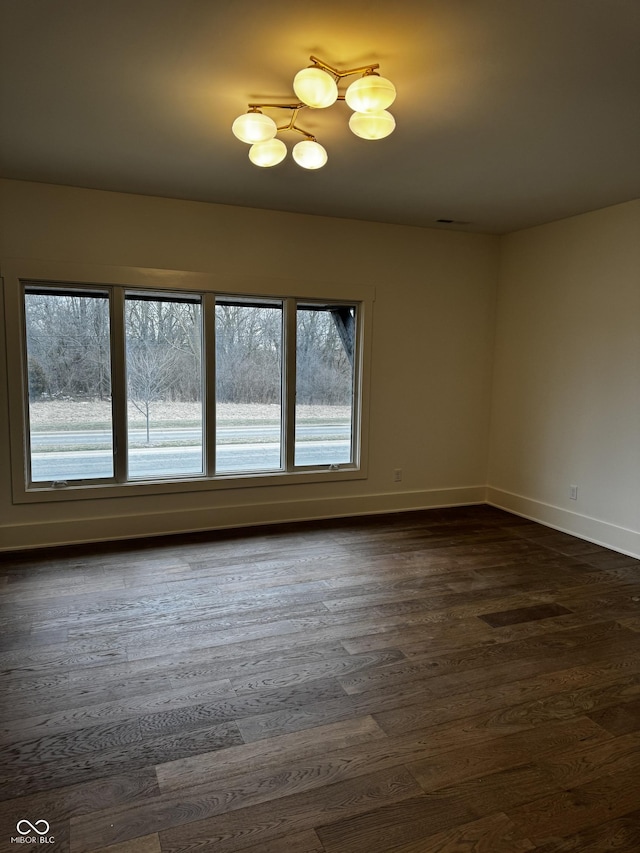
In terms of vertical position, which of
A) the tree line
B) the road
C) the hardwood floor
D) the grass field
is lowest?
the hardwood floor

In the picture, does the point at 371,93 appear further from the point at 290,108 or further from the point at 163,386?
the point at 163,386

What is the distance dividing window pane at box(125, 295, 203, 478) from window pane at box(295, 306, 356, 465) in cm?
88

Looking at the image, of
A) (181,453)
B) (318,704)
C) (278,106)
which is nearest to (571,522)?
(318,704)

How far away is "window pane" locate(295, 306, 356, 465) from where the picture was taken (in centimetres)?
469

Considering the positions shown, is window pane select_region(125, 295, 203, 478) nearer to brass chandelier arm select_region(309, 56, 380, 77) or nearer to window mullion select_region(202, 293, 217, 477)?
window mullion select_region(202, 293, 217, 477)

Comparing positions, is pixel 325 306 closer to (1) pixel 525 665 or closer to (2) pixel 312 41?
(2) pixel 312 41

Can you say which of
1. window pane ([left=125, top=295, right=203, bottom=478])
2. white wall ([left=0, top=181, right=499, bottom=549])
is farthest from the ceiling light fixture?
window pane ([left=125, top=295, right=203, bottom=478])

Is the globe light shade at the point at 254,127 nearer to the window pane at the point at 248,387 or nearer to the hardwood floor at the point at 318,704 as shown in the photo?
the window pane at the point at 248,387

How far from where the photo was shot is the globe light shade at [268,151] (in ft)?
8.48

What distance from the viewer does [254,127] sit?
237cm

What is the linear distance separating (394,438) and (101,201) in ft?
10.0

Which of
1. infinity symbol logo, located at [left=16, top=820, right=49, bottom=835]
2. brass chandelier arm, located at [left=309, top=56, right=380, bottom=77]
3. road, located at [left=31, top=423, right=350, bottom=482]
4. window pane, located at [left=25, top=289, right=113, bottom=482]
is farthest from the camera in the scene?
road, located at [left=31, top=423, right=350, bottom=482]

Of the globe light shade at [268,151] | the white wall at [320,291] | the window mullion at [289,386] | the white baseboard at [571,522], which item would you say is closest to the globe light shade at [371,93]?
the globe light shade at [268,151]

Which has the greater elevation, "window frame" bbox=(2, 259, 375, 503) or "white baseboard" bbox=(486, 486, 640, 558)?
"window frame" bbox=(2, 259, 375, 503)
